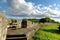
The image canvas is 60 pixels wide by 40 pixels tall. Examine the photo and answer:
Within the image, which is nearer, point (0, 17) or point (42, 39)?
point (0, 17)

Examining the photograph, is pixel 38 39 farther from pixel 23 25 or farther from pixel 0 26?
pixel 0 26

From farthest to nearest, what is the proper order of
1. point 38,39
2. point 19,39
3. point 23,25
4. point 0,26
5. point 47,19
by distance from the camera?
point 47,19, point 23,25, point 38,39, point 19,39, point 0,26

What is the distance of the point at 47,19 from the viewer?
7088 cm

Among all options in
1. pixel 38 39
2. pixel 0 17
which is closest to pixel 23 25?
pixel 38 39

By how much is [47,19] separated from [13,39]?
67981 mm

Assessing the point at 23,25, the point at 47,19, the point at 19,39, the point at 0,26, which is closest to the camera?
the point at 0,26

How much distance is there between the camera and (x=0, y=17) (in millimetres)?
2328

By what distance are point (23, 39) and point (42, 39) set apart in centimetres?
837

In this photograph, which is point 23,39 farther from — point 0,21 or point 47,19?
point 47,19

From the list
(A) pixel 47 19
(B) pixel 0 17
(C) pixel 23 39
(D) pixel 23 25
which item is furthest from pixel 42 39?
(A) pixel 47 19

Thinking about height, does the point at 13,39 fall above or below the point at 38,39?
above

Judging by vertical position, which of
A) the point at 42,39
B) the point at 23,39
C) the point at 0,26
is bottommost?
the point at 42,39

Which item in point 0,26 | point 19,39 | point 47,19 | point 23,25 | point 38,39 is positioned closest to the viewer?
point 0,26

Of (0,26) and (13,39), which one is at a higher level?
(0,26)
